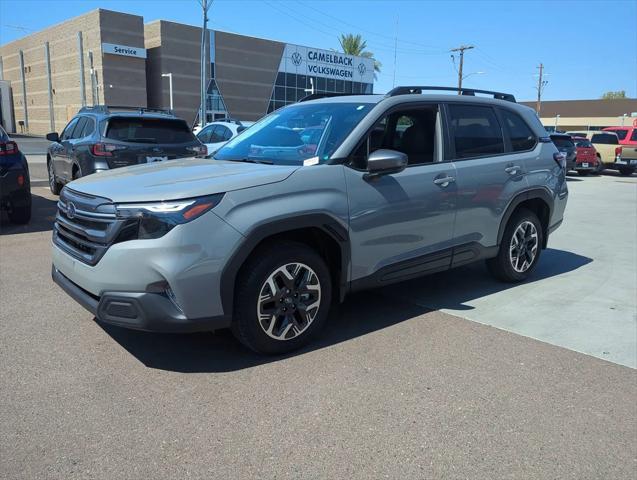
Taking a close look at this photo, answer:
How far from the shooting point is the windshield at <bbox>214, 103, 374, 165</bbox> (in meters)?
4.16

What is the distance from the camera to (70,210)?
12.4 ft

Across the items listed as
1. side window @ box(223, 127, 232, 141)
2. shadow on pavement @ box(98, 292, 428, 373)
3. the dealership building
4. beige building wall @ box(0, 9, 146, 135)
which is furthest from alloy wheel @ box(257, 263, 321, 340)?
beige building wall @ box(0, 9, 146, 135)

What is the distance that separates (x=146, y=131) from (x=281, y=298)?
18.5ft

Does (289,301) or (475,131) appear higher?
(475,131)

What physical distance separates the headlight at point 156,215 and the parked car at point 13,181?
17.8 feet

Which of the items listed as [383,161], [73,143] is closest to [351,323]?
[383,161]

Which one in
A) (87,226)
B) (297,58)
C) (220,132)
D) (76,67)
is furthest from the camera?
(297,58)

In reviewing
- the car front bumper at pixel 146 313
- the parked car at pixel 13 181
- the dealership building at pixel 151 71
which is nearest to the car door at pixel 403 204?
the car front bumper at pixel 146 313

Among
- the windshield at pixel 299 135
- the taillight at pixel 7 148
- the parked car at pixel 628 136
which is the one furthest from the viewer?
the parked car at pixel 628 136

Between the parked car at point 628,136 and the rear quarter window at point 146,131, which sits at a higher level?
the parked car at point 628,136

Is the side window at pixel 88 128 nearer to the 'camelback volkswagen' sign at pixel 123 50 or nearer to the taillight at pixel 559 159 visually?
the taillight at pixel 559 159

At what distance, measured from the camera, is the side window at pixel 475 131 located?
16.2 feet

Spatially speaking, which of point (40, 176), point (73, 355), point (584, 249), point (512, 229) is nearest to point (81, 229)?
point (73, 355)

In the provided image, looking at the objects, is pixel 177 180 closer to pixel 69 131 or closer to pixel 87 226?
pixel 87 226
